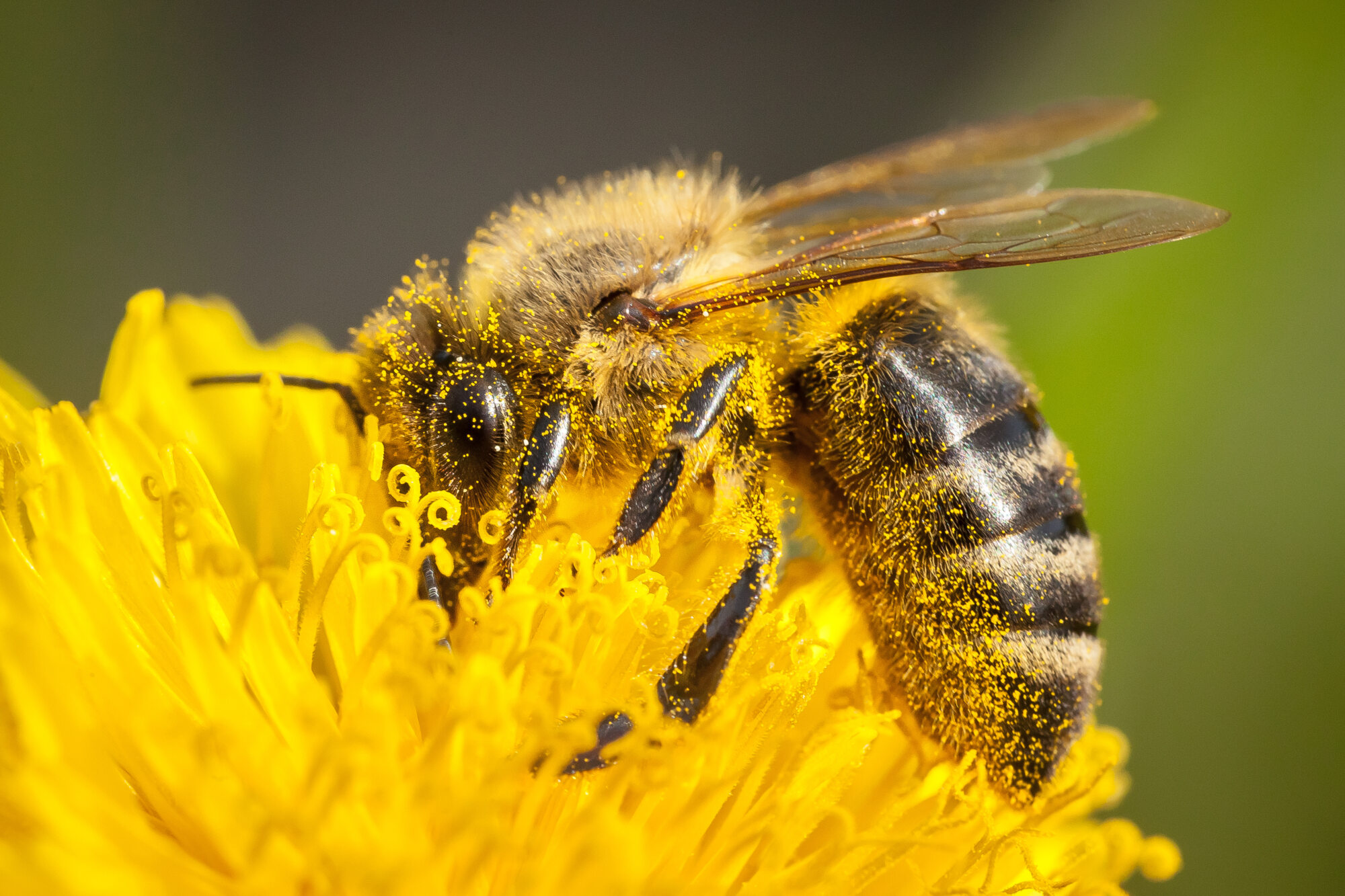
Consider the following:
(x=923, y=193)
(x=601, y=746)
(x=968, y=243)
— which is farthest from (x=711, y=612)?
(x=923, y=193)

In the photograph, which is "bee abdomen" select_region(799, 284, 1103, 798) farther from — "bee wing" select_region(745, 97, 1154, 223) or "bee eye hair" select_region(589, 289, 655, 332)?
"bee wing" select_region(745, 97, 1154, 223)

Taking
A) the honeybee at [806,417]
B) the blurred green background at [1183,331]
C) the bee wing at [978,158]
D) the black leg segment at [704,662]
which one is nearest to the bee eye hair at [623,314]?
the honeybee at [806,417]

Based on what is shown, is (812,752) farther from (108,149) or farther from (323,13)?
(323,13)

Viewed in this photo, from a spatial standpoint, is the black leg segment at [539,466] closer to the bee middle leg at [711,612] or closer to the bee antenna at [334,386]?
the bee middle leg at [711,612]

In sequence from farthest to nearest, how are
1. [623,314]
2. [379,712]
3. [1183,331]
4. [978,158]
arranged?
[1183,331] < [978,158] < [623,314] < [379,712]

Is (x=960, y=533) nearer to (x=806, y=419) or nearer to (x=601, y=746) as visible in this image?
(x=806, y=419)

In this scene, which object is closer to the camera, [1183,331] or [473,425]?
[473,425]
